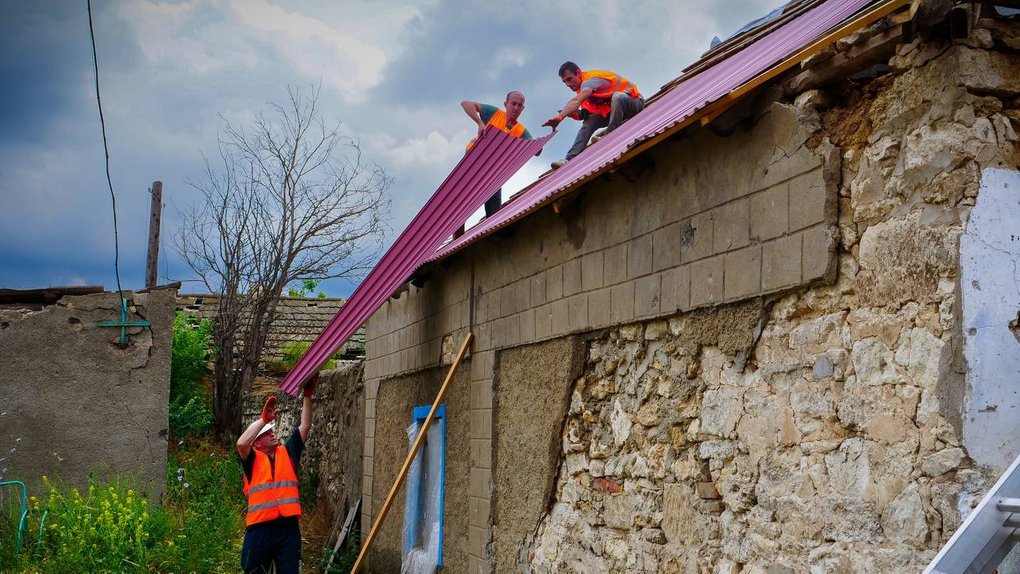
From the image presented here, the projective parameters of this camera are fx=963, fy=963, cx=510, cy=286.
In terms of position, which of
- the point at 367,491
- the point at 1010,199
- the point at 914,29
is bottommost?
the point at 367,491

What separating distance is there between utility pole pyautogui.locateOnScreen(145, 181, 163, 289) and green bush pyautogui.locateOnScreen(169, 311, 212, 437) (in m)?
3.76

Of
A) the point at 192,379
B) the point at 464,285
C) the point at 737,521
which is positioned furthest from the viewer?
the point at 192,379

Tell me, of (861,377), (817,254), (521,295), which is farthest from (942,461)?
(521,295)

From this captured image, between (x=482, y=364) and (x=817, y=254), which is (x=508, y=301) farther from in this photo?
(x=817, y=254)

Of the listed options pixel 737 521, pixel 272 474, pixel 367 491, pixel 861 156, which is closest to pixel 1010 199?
pixel 861 156

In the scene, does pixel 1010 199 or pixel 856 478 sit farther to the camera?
pixel 856 478

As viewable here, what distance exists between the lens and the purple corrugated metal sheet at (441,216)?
605 centimetres

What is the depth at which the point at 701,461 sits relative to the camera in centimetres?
427

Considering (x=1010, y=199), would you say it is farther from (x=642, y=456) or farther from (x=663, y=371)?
(x=642, y=456)

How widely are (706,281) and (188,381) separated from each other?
11.9 m

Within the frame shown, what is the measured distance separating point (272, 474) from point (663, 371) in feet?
11.3

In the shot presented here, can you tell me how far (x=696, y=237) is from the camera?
173 inches

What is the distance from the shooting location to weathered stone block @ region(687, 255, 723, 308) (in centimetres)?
421

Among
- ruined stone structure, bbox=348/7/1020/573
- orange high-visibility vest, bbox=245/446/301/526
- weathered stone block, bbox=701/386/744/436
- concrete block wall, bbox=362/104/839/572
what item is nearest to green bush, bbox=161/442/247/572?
orange high-visibility vest, bbox=245/446/301/526
